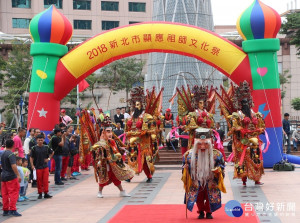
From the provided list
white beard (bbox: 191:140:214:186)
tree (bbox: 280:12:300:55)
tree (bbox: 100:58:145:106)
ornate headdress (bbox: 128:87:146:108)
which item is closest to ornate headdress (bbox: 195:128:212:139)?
white beard (bbox: 191:140:214:186)

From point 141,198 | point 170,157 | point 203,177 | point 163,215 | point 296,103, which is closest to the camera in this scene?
point 203,177

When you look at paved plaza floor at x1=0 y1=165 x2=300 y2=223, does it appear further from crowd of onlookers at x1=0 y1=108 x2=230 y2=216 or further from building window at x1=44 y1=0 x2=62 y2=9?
building window at x1=44 y1=0 x2=62 y2=9

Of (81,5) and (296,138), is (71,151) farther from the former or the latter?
(81,5)

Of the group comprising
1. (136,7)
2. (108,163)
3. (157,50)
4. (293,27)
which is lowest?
(108,163)

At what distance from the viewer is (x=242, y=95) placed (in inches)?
497

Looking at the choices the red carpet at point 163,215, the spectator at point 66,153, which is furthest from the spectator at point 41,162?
the spectator at point 66,153

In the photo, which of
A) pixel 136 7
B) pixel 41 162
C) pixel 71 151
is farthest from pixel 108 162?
pixel 136 7

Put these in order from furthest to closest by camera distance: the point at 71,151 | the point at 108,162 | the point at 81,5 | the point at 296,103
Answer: the point at 81,5
the point at 296,103
the point at 71,151
the point at 108,162

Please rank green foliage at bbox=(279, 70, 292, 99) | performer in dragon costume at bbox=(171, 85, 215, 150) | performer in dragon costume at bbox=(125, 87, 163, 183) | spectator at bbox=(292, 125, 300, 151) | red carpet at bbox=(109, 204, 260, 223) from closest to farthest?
red carpet at bbox=(109, 204, 260, 223) → performer in dragon costume at bbox=(171, 85, 215, 150) → performer in dragon costume at bbox=(125, 87, 163, 183) → spectator at bbox=(292, 125, 300, 151) → green foliage at bbox=(279, 70, 292, 99)

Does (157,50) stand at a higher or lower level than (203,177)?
higher

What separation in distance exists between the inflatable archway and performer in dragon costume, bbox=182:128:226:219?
7449 mm

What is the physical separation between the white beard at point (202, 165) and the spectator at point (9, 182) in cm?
273

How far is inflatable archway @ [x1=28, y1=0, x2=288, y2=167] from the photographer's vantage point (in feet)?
52.4

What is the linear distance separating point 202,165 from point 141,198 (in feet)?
9.03
